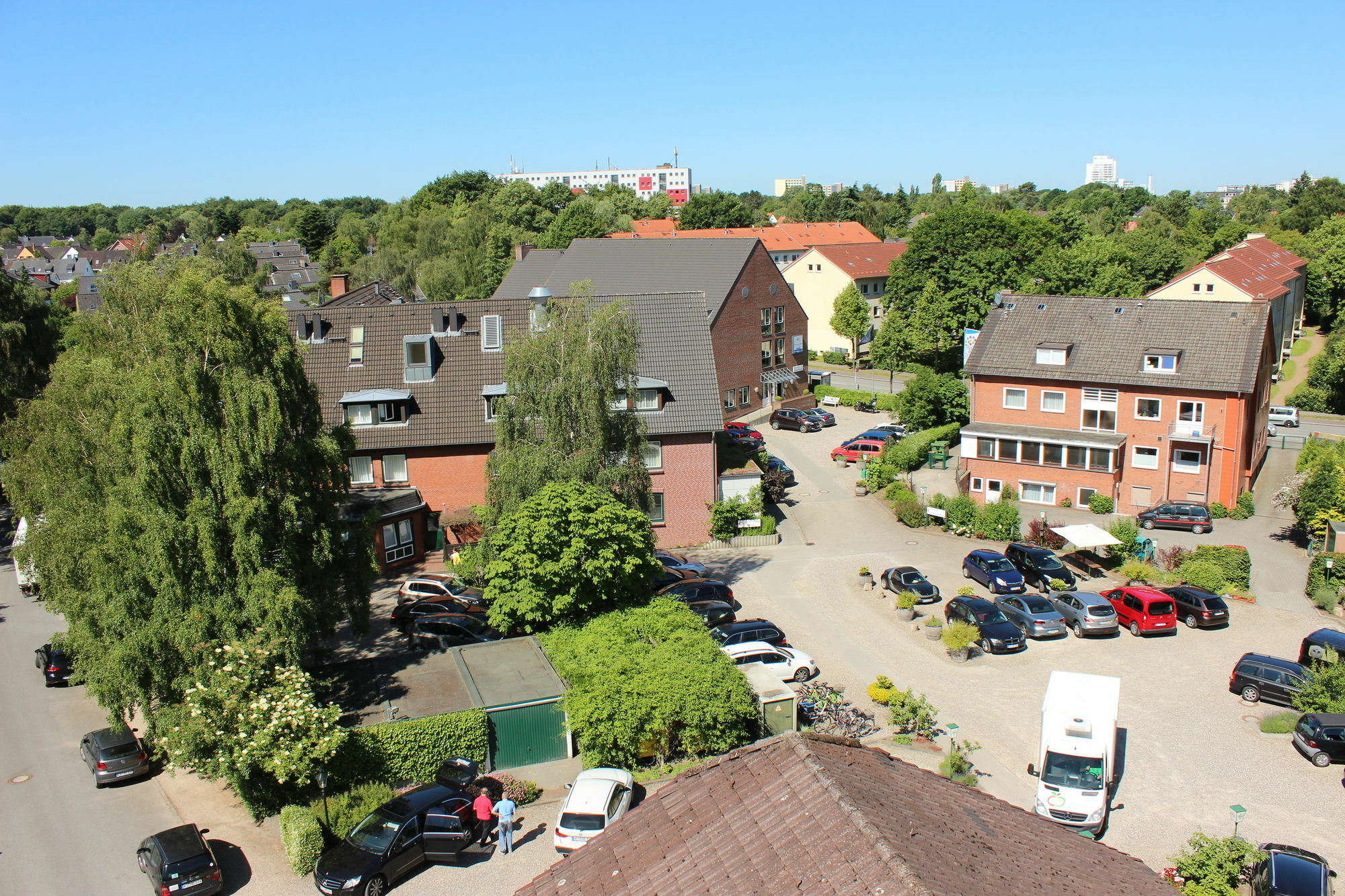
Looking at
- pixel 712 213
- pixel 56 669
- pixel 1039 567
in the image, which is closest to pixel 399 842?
pixel 56 669

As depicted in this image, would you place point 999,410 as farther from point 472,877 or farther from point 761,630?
point 472,877

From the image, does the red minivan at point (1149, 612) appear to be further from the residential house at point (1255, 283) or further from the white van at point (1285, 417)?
the residential house at point (1255, 283)

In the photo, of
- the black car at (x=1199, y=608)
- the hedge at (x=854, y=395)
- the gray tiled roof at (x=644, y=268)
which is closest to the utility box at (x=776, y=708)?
the black car at (x=1199, y=608)

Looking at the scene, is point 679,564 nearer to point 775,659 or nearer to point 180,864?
point 775,659

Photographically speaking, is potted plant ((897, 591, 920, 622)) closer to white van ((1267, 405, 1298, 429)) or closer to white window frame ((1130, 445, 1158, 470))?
white window frame ((1130, 445, 1158, 470))

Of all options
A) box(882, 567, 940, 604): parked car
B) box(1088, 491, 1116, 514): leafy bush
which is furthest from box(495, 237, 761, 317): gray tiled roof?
box(882, 567, 940, 604): parked car

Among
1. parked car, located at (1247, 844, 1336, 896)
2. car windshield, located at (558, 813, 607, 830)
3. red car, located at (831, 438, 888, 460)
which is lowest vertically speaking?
car windshield, located at (558, 813, 607, 830)

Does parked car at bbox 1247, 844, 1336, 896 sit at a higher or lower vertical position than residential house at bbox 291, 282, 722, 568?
lower
